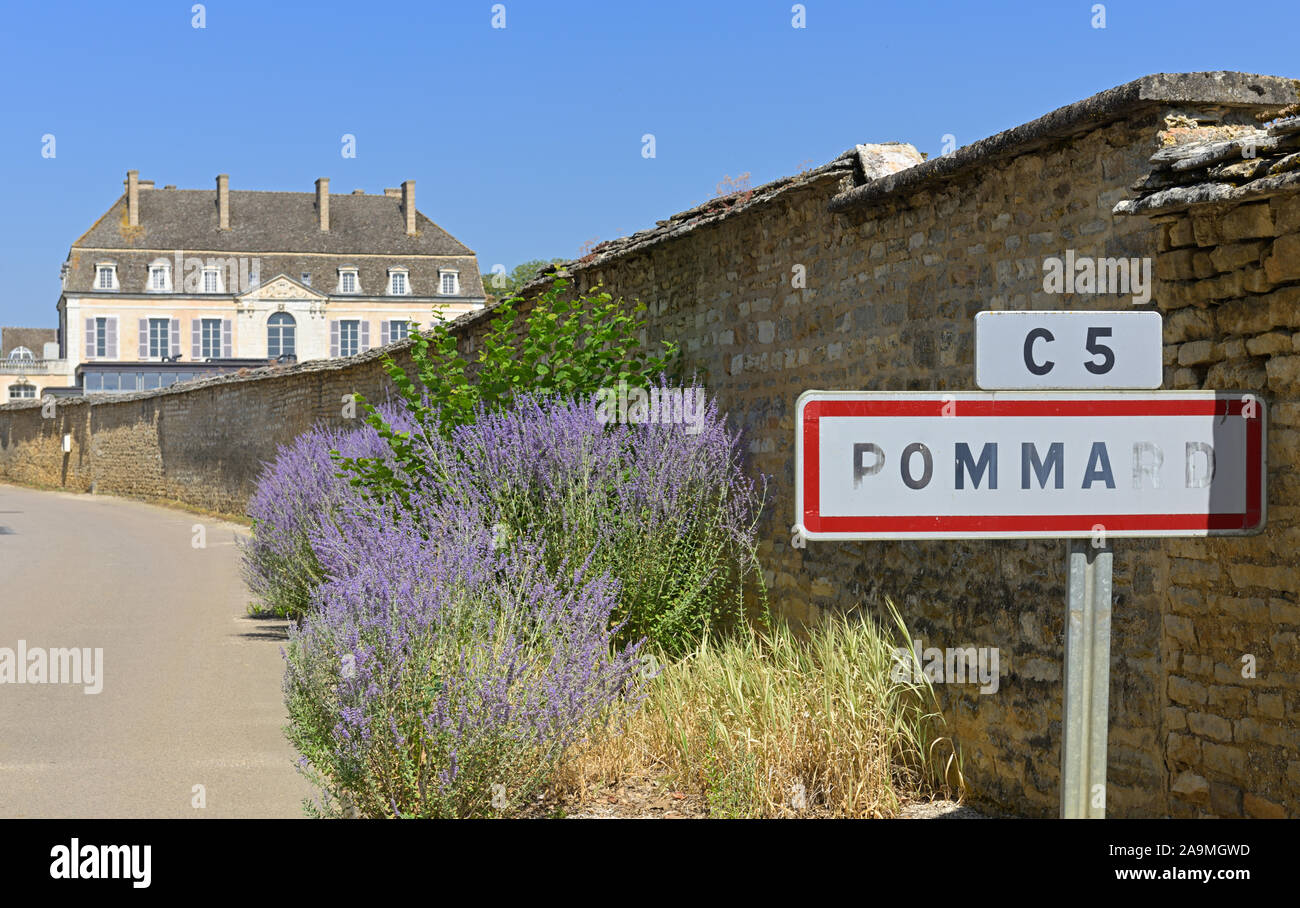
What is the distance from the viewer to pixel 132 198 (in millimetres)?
60125

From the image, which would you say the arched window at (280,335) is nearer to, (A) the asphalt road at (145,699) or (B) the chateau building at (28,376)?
(B) the chateau building at (28,376)

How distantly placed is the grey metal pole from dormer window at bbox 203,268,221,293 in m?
59.2

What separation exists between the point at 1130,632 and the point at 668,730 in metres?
2.12

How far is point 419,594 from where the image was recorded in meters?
5.48

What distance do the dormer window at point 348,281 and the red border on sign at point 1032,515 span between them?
59454mm

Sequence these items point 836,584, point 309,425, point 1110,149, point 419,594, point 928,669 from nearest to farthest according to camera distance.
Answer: point 1110,149 < point 419,594 < point 928,669 < point 836,584 < point 309,425

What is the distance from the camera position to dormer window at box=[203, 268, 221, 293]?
58062 millimetres

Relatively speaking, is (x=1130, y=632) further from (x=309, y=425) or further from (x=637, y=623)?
(x=309, y=425)

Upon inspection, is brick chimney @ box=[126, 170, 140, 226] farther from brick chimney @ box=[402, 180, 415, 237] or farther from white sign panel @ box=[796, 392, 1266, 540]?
white sign panel @ box=[796, 392, 1266, 540]

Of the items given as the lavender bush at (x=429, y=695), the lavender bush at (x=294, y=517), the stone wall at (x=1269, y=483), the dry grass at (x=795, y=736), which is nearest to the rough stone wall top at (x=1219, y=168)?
the stone wall at (x=1269, y=483)

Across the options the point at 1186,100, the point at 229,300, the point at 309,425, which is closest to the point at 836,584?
the point at 1186,100

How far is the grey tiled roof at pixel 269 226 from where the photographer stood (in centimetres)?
5966

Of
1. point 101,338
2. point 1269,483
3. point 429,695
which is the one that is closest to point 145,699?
point 429,695

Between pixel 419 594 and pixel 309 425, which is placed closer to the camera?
pixel 419 594
